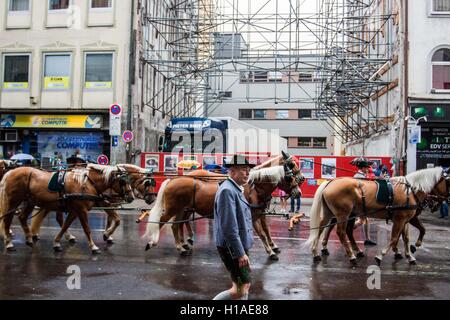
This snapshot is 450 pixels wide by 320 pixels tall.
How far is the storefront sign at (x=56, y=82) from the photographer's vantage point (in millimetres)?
23703

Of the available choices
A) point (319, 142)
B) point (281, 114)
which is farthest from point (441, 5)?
point (281, 114)

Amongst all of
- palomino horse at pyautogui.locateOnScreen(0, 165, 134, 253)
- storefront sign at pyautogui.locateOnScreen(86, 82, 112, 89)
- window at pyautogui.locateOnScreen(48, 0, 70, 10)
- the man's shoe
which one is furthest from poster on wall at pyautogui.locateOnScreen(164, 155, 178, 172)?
the man's shoe

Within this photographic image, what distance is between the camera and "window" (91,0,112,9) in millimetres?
23688

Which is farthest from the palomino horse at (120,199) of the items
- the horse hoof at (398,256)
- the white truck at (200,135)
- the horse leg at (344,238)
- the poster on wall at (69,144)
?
the poster on wall at (69,144)

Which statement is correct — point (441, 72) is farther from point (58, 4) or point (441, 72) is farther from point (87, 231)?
point (58, 4)

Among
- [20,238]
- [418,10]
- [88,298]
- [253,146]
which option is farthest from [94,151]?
[88,298]

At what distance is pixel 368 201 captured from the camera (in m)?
9.33

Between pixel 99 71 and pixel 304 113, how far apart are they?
28910 mm

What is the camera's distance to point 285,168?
934 centimetres

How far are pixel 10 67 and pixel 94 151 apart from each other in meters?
6.03

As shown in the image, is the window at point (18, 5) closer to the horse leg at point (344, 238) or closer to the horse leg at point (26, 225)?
the horse leg at point (26, 225)

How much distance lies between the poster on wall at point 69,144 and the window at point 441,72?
1525 centimetres

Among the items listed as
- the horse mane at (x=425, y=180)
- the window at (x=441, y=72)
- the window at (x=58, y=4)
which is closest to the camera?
the horse mane at (x=425, y=180)
